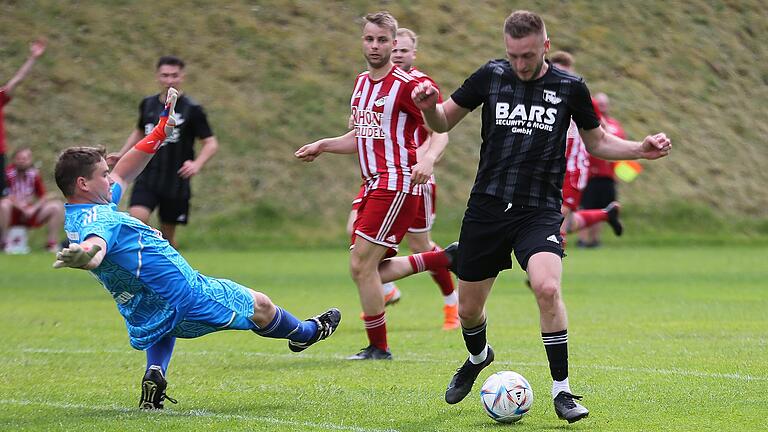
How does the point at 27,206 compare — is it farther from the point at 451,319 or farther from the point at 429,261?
the point at 429,261

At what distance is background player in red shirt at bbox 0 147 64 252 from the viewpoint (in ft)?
72.3

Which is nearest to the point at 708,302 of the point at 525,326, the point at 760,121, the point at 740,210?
the point at 525,326

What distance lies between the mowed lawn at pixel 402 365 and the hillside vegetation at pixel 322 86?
10160 millimetres

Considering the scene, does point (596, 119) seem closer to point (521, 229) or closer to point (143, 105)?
point (521, 229)

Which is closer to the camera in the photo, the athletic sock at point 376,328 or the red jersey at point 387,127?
the red jersey at point 387,127

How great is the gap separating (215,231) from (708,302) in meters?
13.2

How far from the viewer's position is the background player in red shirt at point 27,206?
2203 cm

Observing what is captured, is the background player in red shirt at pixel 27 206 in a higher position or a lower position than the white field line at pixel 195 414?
lower

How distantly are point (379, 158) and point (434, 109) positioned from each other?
218 cm

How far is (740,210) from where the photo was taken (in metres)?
27.6

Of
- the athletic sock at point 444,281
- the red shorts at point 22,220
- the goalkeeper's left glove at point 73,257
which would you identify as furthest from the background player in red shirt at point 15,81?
the goalkeeper's left glove at point 73,257

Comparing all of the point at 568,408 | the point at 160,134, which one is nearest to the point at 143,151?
the point at 160,134

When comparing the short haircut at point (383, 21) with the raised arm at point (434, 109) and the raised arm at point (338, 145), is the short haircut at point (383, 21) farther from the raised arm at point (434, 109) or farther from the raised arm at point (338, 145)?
the raised arm at point (434, 109)

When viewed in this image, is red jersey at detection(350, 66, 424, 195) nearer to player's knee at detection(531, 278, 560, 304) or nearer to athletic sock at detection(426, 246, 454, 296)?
athletic sock at detection(426, 246, 454, 296)
